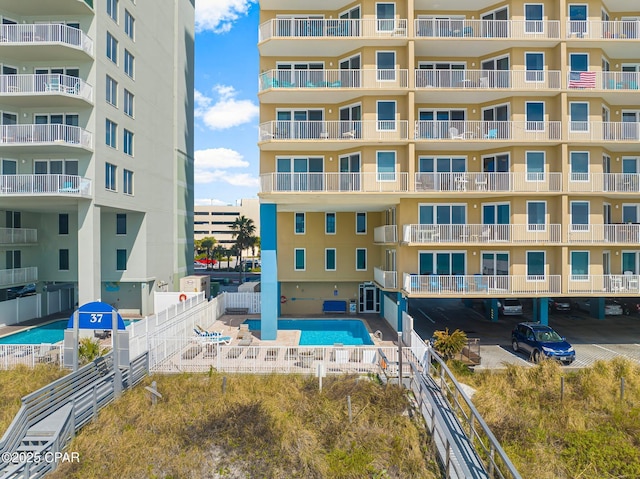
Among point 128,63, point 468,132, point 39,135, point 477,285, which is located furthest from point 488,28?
point 39,135

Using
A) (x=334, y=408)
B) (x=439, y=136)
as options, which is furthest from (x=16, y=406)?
(x=439, y=136)

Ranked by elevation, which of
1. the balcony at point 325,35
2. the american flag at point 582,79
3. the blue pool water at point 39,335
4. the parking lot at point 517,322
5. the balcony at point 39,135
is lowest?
the blue pool water at point 39,335

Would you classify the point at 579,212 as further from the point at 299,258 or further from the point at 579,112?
the point at 299,258

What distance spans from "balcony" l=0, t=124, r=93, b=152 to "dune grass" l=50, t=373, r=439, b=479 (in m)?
16.5

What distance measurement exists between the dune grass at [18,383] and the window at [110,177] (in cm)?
1250

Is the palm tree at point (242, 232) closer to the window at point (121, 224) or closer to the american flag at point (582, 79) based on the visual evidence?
the window at point (121, 224)

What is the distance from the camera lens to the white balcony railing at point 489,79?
1934 centimetres

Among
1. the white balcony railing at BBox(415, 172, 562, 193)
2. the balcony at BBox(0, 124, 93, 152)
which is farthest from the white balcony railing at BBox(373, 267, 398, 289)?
the balcony at BBox(0, 124, 93, 152)

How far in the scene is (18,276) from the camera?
82.5 ft

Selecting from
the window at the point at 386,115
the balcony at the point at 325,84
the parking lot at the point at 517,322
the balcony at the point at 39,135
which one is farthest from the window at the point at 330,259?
the balcony at the point at 39,135

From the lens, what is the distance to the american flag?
63.4 ft

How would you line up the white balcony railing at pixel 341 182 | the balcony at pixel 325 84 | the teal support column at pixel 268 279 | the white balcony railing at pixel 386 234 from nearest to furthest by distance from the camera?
the balcony at pixel 325 84 < the white balcony railing at pixel 341 182 < the teal support column at pixel 268 279 < the white balcony railing at pixel 386 234

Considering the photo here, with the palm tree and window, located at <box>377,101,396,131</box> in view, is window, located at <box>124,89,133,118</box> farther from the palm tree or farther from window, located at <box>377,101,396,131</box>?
the palm tree

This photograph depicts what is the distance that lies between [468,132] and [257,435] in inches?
712
